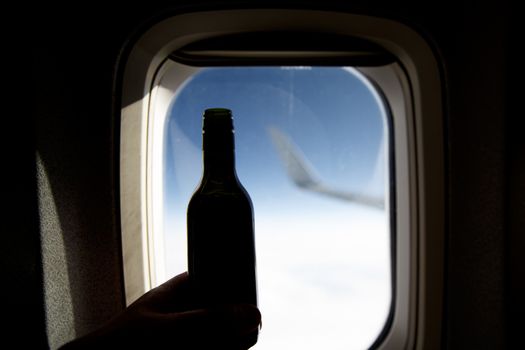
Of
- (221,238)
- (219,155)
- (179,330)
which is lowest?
(179,330)

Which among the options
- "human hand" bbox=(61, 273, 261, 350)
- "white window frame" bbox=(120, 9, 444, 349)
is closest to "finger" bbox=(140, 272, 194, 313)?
"human hand" bbox=(61, 273, 261, 350)

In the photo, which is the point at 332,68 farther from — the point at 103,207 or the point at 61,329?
the point at 61,329

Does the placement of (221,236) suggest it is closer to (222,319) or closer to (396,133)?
(222,319)

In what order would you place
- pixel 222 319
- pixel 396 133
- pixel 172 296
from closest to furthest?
pixel 222 319 < pixel 172 296 < pixel 396 133

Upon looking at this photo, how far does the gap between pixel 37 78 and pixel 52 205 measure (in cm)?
30

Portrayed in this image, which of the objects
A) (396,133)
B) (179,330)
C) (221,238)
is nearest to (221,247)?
(221,238)

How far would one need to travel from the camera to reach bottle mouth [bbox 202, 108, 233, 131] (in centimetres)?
51

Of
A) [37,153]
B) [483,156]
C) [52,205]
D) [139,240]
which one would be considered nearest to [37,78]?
[37,153]

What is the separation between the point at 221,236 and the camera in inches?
21.8

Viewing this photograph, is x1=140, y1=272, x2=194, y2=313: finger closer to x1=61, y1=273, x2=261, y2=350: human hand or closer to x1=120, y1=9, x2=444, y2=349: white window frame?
x1=61, y1=273, x2=261, y2=350: human hand

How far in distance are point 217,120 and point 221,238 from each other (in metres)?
0.17

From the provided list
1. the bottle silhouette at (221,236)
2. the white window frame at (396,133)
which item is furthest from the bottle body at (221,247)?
the white window frame at (396,133)

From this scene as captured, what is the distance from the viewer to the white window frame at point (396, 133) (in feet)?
3.19

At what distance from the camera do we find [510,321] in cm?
103
